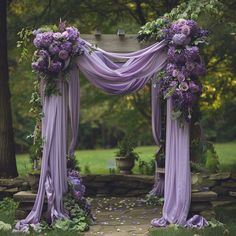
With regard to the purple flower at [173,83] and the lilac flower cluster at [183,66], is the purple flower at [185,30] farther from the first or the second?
the purple flower at [173,83]

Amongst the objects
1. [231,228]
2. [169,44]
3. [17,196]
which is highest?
[169,44]

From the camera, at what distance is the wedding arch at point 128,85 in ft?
23.3

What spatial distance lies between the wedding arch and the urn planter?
12.4 ft

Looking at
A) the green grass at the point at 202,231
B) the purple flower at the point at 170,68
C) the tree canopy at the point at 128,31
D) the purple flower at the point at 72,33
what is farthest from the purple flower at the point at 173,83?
the tree canopy at the point at 128,31

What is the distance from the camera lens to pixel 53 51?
713 centimetres

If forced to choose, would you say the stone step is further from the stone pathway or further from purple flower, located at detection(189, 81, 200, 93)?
purple flower, located at detection(189, 81, 200, 93)

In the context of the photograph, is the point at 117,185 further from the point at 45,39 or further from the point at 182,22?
the point at 182,22

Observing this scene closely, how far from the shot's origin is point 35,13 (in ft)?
39.8

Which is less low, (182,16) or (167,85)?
(182,16)

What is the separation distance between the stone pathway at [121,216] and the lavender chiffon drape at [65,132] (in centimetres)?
42

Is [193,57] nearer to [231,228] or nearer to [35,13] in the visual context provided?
[231,228]

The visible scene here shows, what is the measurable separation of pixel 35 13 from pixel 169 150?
20.4ft

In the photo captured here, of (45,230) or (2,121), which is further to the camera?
(2,121)

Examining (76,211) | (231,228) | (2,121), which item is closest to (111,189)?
(2,121)
